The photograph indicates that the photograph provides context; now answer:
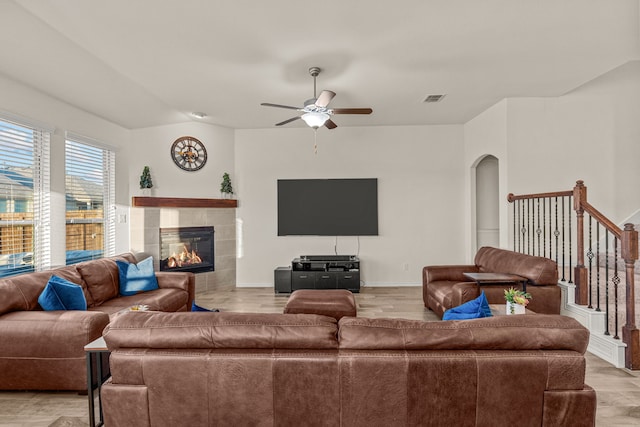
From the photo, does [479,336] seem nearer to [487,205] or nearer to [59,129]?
[59,129]

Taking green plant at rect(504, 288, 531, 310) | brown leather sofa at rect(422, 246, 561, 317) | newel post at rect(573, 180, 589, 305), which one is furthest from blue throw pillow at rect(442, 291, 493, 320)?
newel post at rect(573, 180, 589, 305)

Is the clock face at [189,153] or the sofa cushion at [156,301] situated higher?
the clock face at [189,153]

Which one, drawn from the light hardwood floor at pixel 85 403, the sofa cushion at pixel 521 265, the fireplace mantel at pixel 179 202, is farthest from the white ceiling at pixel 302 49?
the light hardwood floor at pixel 85 403

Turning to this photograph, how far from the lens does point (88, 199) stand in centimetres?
466

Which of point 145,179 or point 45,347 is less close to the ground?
point 145,179

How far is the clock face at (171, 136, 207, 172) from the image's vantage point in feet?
18.6

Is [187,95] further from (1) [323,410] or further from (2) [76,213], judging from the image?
(1) [323,410]

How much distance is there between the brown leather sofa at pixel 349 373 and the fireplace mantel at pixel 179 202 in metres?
4.14

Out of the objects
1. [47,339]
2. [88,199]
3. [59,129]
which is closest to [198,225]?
[88,199]

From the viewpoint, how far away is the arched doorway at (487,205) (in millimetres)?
6090

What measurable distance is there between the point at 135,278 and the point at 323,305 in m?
2.22

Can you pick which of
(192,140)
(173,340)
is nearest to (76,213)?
(192,140)

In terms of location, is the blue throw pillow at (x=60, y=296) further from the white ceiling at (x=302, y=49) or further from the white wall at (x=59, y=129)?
the white ceiling at (x=302, y=49)

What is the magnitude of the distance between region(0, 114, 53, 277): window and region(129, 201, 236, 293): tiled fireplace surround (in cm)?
135
